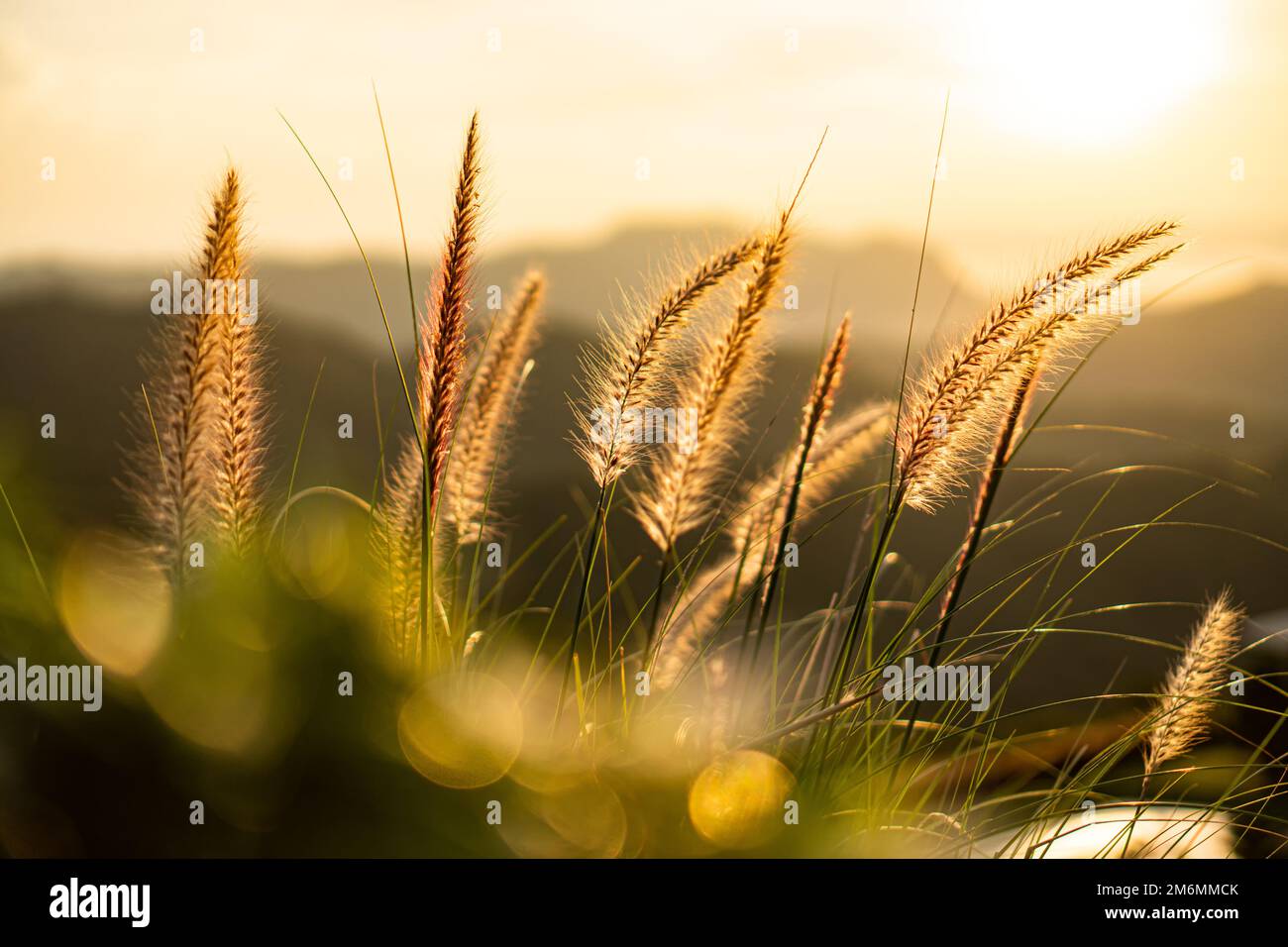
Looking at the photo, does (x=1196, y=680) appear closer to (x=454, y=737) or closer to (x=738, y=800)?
(x=738, y=800)

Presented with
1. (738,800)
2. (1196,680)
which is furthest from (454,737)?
(1196,680)

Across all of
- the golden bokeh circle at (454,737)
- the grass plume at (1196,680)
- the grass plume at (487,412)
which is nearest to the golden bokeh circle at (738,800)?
the golden bokeh circle at (454,737)

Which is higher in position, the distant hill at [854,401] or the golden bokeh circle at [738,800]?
the distant hill at [854,401]

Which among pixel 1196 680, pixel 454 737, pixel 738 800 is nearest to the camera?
pixel 454 737

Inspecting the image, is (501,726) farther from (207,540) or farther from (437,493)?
(207,540)

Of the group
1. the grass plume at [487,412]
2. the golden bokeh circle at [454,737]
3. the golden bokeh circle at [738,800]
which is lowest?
the golden bokeh circle at [738,800]

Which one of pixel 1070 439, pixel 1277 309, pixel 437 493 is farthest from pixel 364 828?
pixel 1070 439

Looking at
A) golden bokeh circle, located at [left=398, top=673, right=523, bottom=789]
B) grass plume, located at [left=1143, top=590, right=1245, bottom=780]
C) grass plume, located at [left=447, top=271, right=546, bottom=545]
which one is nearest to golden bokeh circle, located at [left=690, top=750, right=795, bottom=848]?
golden bokeh circle, located at [left=398, top=673, right=523, bottom=789]

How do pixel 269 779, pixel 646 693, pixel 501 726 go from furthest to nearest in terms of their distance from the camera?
1. pixel 646 693
2. pixel 501 726
3. pixel 269 779

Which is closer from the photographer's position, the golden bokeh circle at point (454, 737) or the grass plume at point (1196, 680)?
the golden bokeh circle at point (454, 737)

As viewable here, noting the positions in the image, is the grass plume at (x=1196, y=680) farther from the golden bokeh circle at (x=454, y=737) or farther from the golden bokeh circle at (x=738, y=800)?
the golden bokeh circle at (x=454, y=737)

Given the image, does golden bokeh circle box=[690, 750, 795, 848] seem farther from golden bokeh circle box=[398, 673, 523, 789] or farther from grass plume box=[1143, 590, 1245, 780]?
grass plume box=[1143, 590, 1245, 780]
